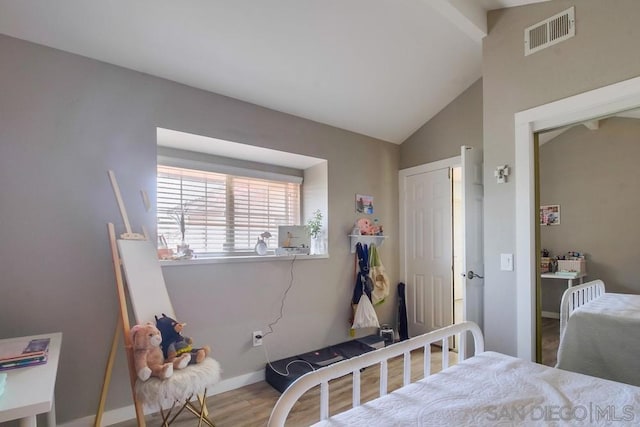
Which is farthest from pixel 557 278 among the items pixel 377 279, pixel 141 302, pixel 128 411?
pixel 128 411

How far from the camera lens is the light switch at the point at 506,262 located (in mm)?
2117

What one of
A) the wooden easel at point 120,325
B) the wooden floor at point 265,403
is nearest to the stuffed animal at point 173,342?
the wooden easel at point 120,325

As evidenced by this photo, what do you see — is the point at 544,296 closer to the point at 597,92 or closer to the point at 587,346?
the point at 587,346

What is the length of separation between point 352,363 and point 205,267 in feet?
5.50

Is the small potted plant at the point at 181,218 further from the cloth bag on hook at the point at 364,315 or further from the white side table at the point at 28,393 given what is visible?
the cloth bag on hook at the point at 364,315

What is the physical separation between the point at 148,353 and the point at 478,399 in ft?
5.19

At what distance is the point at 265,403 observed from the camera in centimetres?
233

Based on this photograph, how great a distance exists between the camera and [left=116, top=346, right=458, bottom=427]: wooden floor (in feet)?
6.91

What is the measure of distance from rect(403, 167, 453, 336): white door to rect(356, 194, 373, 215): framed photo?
0.51 metres

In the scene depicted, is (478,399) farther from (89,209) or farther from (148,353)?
(89,209)

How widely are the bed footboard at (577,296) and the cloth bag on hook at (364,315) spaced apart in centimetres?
166

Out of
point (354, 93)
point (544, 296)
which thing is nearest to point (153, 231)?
point (354, 93)

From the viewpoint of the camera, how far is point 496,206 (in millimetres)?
2199

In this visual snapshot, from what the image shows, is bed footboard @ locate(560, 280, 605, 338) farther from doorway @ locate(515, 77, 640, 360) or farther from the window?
the window
